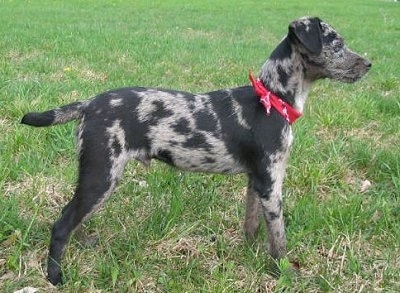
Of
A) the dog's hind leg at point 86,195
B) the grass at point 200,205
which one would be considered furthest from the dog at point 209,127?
the grass at point 200,205

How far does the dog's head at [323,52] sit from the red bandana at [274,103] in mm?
351

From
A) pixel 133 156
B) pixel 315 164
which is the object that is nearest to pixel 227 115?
pixel 133 156

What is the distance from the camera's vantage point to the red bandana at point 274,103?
150 inches

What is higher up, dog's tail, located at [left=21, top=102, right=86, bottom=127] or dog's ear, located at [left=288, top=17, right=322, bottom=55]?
dog's ear, located at [left=288, top=17, right=322, bottom=55]

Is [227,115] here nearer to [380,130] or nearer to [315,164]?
[315,164]

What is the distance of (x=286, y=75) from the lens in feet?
12.9

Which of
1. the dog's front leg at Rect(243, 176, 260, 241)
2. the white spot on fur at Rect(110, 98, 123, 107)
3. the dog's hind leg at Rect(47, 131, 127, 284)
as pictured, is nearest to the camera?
the dog's hind leg at Rect(47, 131, 127, 284)

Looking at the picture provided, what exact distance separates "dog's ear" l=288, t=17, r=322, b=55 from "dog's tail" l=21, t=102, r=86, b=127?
1581mm

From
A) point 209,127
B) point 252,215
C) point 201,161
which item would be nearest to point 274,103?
point 209,127

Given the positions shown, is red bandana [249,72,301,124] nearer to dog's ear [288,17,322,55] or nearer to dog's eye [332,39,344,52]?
dog's ear [288,17,322,55]

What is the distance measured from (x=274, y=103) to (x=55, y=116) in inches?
60.2

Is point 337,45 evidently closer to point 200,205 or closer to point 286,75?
point 286,75

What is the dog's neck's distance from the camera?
12.9 feet

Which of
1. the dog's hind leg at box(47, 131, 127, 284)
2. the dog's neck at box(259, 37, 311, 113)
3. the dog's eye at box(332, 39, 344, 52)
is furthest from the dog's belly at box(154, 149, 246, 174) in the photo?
the dog's eye at box(332, 39, 344, 52)
